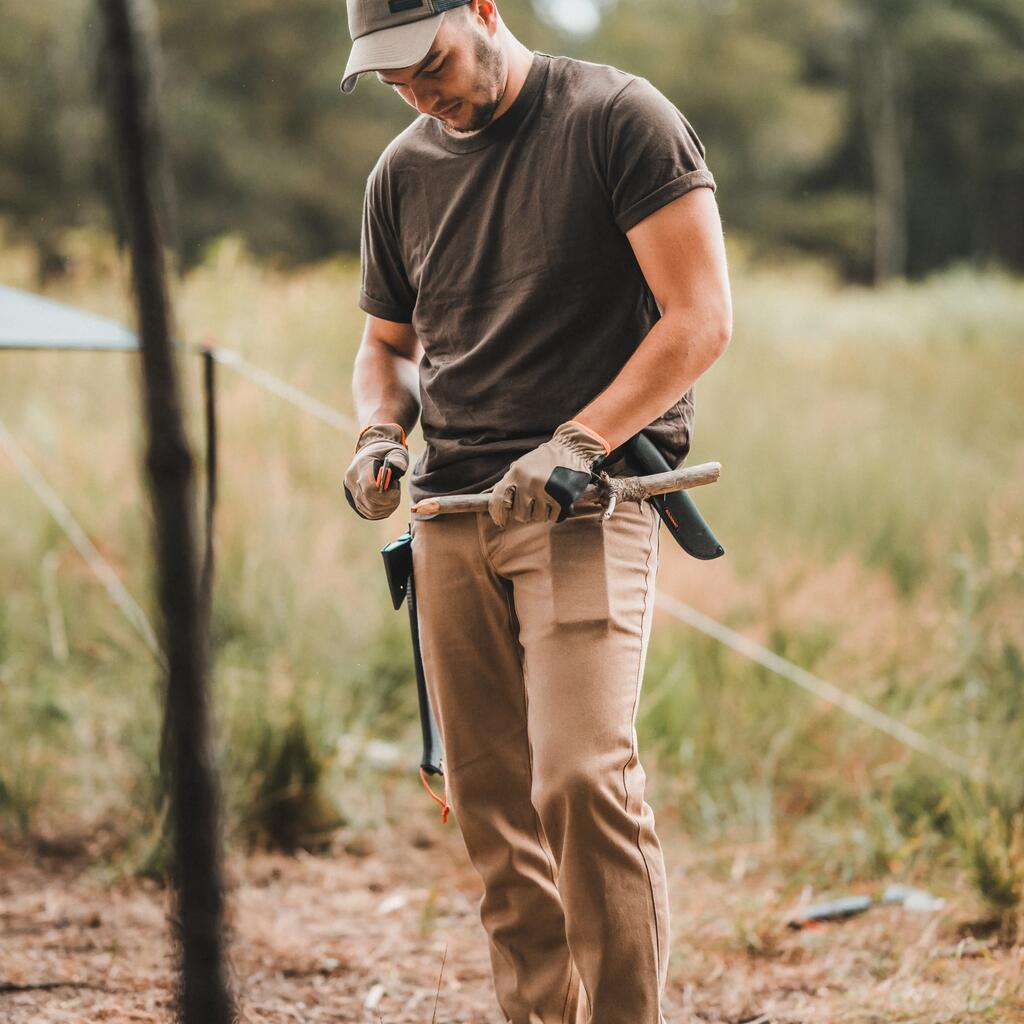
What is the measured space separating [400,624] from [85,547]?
1448mm

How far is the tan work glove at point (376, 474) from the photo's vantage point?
83.4 inches

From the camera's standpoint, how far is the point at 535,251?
1.94 meters

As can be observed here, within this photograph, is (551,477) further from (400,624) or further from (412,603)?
(400,624)

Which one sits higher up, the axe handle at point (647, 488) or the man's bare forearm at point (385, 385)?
the man's bare forearm at point (385, 385)

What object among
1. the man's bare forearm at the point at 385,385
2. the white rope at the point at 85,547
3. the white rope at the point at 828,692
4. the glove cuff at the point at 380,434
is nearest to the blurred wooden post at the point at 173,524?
the glove cuff at the point at 380,434

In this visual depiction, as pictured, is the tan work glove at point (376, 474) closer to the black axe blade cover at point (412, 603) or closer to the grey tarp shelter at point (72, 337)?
the black axe blade cover at point (412, 603)

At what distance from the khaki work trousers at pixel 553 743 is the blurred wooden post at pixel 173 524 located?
831mm

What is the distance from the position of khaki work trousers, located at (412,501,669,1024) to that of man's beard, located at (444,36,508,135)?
2.10 ft

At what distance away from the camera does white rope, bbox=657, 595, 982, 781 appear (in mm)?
3555

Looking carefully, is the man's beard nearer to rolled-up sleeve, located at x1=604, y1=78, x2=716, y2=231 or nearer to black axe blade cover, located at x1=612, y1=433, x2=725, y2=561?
rolled-up sleeve, located at x1=604, y1=78, x2=716, y2=231

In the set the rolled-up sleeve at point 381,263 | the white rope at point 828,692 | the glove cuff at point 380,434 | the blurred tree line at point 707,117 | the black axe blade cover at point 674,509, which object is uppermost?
the blurred tree line at point 707,117

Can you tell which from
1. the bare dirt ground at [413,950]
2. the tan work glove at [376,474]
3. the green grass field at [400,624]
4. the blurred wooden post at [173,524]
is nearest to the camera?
the blurred wooden post at [173,524]

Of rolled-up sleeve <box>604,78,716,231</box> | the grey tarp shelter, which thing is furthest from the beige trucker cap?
the grey tarp shelter

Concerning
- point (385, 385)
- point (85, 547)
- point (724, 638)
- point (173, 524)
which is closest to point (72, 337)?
point (385, 385)
